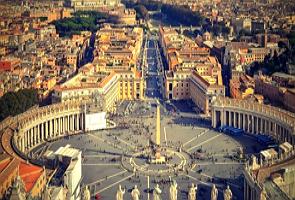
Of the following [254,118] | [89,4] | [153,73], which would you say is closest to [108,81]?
[254,118]

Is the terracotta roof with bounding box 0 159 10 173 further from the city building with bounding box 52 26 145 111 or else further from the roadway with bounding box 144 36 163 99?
the roadway with bounding box 144 36 163 99

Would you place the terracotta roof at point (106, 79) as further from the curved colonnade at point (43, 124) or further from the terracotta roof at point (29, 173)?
the terracotta roof at point (29, 173)

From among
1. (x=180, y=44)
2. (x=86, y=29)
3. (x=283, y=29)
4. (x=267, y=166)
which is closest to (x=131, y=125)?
(x=267, y=166)

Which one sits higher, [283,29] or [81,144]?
[283,29]

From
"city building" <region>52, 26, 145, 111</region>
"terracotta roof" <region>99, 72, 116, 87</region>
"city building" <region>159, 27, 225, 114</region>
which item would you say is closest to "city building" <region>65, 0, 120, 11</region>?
"city building" <region>52, 26, 145, 111</region>

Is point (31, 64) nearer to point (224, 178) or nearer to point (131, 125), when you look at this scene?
point (131, 125)
